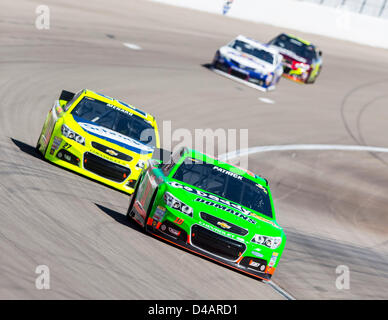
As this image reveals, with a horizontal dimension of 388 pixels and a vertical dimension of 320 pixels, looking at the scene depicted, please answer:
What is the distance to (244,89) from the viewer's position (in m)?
24.9

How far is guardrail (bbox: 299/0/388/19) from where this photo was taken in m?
39.9

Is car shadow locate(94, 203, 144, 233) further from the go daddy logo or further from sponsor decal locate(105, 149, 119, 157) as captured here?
sponsor decal locate(105, 149, 119, 157)

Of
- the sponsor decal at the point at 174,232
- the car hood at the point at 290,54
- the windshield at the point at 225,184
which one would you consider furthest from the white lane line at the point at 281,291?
the car hood at the point at 290,54

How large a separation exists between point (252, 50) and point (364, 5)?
17.6m

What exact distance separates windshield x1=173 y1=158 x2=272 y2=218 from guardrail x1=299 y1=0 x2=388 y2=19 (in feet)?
102

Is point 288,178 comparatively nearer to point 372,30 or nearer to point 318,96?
point 318,96

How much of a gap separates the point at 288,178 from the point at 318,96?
11.1 meters

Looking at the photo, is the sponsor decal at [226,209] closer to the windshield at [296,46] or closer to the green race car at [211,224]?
the green race car at [211,224]

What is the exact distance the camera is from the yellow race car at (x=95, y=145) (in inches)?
456

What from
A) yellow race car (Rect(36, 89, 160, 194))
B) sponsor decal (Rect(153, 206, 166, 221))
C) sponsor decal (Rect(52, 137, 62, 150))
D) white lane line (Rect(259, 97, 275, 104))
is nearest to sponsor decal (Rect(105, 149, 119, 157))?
yellow race car (Rect(36, 89, 160, 194))

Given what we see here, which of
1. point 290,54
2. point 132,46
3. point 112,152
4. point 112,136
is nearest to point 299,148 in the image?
point 132,46

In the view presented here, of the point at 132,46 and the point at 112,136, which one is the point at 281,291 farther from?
the point at 132,46

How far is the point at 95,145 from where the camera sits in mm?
11570

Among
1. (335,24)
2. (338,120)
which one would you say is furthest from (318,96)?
(335,24)
